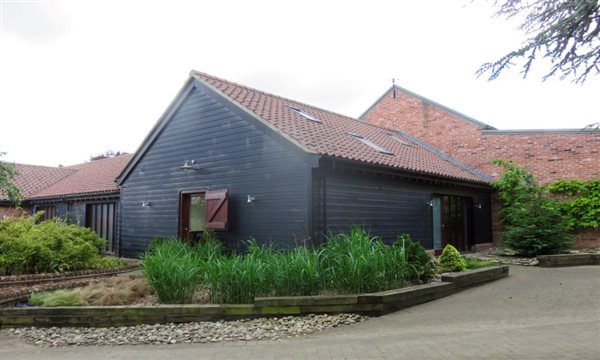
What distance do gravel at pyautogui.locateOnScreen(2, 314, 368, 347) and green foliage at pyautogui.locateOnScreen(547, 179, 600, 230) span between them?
40.9 ft

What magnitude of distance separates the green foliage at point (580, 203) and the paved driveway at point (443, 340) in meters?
9.43

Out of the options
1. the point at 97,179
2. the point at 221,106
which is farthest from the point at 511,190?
the point at 97,179

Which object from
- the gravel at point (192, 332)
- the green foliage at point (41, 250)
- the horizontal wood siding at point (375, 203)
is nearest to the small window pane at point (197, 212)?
the green foliage at point (41, 250)

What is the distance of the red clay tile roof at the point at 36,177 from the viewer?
2162cm

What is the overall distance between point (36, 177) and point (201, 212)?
51.2ft

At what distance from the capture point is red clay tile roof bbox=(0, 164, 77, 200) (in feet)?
70.9

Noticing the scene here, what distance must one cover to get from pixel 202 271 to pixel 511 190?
13.1m

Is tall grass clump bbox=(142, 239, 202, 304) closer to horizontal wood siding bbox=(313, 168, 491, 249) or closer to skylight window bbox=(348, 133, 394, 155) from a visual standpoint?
horizontal wood siding bbox=(313, 168, 491, 249)

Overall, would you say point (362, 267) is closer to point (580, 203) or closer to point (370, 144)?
point (370, 144)

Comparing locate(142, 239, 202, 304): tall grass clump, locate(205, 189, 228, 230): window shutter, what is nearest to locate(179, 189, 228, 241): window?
locate(205, 189, 228, 230): window shutter

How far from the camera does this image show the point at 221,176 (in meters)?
11.9

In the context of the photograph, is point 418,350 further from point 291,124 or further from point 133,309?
point 291,124

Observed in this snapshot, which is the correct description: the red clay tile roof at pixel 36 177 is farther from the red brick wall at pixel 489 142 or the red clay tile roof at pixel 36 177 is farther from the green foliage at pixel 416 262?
the green foliage at pixel 416 262

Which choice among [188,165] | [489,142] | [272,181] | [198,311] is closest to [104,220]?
[188,165]
